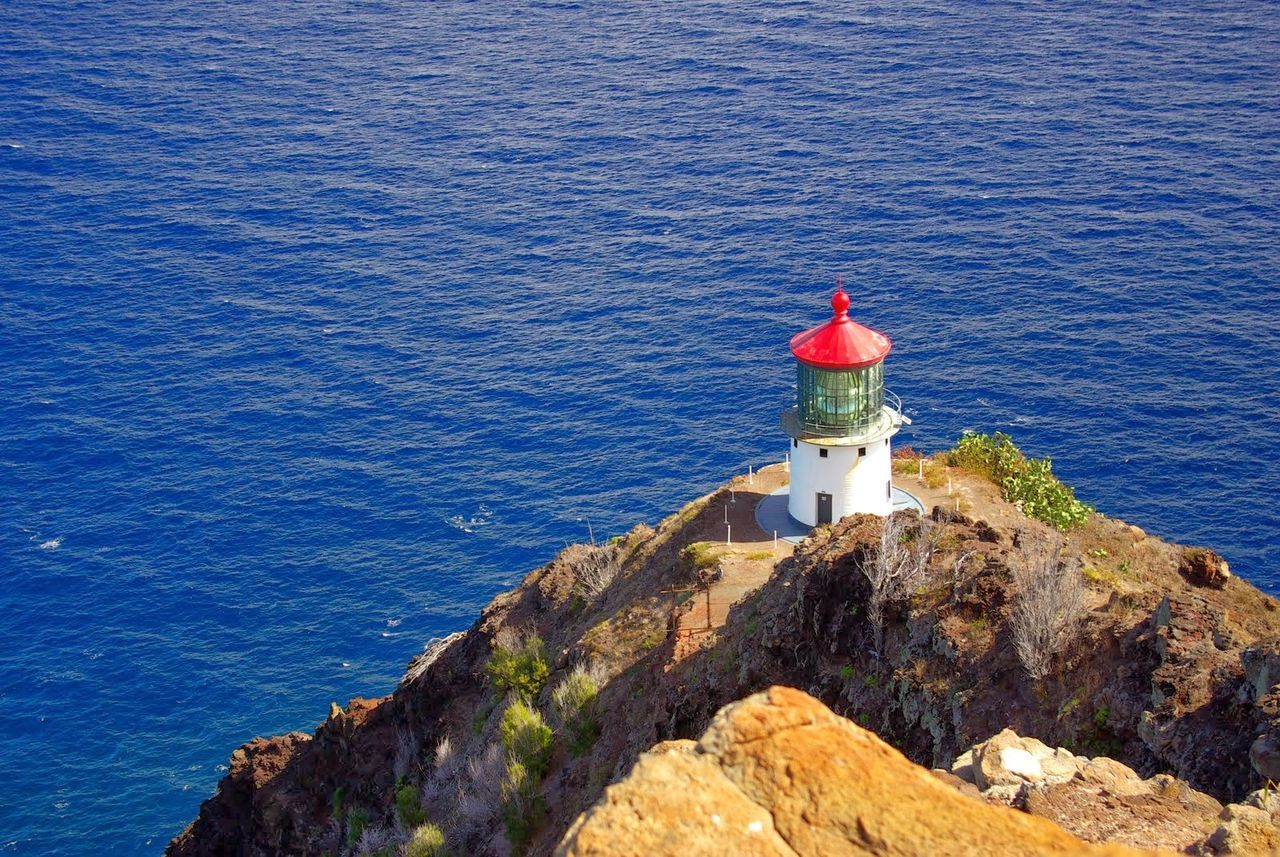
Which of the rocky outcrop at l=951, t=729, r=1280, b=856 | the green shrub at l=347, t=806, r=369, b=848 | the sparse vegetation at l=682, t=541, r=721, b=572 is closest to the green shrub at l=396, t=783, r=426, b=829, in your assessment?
the green shrub at l=347, t=806, r=369, b=848

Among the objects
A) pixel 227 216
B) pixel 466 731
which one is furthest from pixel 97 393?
pixel 466 731

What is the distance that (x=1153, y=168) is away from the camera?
107 metres

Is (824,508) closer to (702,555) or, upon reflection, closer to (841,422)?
(841,422)

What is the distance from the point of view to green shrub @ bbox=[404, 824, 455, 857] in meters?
33.1

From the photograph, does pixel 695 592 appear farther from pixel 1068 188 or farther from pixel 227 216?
pixel 227 216

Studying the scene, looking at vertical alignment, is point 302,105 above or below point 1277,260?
above

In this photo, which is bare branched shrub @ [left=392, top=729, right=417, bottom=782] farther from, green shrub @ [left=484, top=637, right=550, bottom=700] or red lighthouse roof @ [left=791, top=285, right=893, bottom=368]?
red lighthouse roof @ [left=791, top=285, right=893, bottom=368]

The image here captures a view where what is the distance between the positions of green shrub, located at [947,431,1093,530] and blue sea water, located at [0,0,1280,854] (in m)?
27.6

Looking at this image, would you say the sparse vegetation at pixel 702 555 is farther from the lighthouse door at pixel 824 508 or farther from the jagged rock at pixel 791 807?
the jagged rock at pixel 791 807

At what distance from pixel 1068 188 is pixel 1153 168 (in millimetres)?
7851

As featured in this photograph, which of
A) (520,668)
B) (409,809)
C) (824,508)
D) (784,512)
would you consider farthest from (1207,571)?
(409,809)

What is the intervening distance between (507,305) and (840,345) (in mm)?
60961

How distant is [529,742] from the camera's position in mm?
33719

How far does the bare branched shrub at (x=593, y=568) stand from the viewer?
41719 mm
